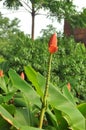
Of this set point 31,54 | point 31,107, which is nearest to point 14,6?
point 31,54

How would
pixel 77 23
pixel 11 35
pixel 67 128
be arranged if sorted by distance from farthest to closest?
1. pixel 11 35
2. pixel 77 23
3. pixel 67 128

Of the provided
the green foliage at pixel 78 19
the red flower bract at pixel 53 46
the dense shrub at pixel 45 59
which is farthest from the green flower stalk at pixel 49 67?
the green foliage at pixel 78 19

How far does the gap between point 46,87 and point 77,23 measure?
1038cm

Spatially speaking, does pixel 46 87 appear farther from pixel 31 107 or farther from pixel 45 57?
pixel 45 57

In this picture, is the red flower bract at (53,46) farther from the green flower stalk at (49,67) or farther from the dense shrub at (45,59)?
the dense shrub at (45,59)

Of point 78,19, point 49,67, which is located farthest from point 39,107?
point 78,19

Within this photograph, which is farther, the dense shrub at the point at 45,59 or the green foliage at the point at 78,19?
the green foliage at the point at 78,19

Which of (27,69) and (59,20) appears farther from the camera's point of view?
(59,20)

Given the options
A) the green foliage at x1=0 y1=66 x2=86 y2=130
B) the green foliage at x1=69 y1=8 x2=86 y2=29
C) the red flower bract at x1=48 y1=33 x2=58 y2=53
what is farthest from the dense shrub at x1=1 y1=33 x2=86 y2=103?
the red flower bract at x1=48 y1=33 x2=58 y2=53

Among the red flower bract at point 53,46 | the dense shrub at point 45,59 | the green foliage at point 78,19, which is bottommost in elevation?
the dense shrub at point 45,59

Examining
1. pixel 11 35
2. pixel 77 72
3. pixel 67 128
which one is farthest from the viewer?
pixel 11 35

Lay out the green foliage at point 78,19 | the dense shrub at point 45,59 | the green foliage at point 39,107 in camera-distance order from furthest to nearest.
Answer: the green foliage at point 78,19 < the dense shrub at point 45,59 < the green foliage at point 39,107

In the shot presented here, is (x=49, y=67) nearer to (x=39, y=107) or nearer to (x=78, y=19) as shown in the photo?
(x=39, y=107)

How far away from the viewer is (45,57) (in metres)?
8.80
